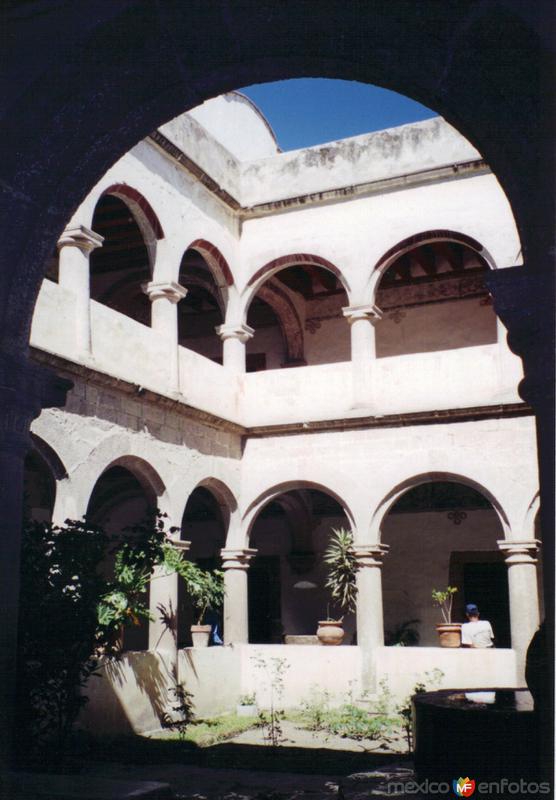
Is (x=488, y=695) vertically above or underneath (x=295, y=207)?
underneath

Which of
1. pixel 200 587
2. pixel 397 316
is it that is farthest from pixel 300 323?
pixel 200 587

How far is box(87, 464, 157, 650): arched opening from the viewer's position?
46.9 feet

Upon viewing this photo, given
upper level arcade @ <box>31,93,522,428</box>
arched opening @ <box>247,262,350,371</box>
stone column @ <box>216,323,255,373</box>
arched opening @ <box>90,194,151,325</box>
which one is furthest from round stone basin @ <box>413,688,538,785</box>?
arched opening @ <box>247,262,350,371</box>

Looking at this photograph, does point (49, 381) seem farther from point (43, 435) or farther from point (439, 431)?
point (439, 431)

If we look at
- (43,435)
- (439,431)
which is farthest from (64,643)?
(439,431)

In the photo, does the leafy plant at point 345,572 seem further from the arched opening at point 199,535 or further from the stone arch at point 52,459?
the stone arch at point 52,459

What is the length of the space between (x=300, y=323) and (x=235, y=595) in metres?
4.92

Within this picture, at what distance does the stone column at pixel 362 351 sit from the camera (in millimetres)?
11633

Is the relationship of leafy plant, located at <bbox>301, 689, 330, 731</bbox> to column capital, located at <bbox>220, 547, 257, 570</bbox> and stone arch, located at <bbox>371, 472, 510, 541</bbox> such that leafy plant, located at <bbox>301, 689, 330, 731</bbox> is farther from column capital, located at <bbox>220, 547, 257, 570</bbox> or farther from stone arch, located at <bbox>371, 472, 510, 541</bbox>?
stone arch, located at <bbox>371, 472, 510, 541</bbox>

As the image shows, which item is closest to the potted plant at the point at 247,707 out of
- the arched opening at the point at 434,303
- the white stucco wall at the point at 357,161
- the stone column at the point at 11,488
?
the arched opening at the point at 434,303

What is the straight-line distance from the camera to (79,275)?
9281 mm

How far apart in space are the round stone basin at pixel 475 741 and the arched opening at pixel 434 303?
9932mm

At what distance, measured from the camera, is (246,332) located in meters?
12.3

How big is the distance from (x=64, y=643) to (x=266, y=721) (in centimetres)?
490
